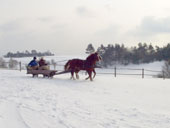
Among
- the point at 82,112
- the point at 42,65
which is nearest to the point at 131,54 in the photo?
the point at 42,65

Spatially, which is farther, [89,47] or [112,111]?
[89,47]

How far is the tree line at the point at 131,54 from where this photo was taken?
80.6m

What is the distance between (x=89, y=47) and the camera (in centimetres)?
7488

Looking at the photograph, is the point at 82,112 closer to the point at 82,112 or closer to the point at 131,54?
the point at 82,112

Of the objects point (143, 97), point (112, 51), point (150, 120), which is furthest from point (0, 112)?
point (112, 51)

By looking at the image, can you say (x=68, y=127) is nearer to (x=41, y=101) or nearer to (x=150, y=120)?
(x=150, y=120)

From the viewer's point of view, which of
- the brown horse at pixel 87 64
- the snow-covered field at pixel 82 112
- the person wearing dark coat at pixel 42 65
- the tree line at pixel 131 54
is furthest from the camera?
the tree line at pixel 131 54

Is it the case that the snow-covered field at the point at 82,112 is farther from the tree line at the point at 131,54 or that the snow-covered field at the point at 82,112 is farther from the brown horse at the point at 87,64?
the tree line at the point at 131,54

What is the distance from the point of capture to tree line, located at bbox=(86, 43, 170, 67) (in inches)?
3174

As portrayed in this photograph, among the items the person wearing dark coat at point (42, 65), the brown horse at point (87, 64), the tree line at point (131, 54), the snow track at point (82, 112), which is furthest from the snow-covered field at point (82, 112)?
the tree line at point (131, 54)

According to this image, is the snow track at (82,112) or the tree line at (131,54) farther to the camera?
the tree line at (131,54)

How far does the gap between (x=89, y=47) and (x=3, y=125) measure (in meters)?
69.6

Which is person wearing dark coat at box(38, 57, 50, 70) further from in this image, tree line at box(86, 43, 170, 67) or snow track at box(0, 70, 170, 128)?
tree line at box(86, 43, 170, 67)

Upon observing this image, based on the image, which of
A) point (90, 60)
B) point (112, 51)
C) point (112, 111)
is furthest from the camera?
point (112, 51)
